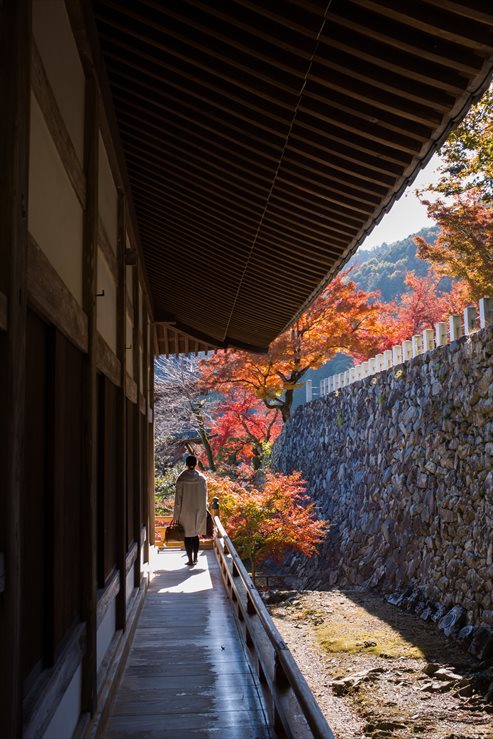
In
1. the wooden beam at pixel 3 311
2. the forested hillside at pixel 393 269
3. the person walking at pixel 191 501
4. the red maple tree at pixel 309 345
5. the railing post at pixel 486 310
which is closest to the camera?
the wooden beam at pixel 3 311

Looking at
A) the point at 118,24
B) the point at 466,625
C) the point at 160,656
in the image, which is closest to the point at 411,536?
the point at 466,625

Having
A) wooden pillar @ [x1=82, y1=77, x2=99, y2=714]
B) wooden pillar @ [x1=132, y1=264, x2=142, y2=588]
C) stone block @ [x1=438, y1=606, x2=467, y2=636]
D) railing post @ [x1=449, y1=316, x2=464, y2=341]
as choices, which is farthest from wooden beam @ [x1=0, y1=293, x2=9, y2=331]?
railing post @ [x1=449, y1=316, x2=464, y2=341]

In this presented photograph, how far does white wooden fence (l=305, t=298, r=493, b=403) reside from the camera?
9.59 m

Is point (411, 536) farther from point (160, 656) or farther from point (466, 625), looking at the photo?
point (160, 656)

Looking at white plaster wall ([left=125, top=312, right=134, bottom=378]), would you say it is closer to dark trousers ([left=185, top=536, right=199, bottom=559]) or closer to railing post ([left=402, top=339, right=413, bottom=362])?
dark trousers ([left=185, top=536, right=199, bottom=559])

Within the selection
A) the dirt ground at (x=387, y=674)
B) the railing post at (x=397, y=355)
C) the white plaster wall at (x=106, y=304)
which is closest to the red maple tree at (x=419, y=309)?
the railing post at (x=397, y=355)

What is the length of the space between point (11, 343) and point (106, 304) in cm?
290

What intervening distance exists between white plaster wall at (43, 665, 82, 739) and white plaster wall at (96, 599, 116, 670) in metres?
0.73

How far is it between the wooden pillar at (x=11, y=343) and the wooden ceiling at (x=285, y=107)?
1405mm

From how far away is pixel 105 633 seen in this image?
4.54m

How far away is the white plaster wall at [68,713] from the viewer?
2713 mm

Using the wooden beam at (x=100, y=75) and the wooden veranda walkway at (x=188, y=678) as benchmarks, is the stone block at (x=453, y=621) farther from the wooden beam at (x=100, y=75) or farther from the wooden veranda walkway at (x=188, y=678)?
the wooden beam at (x=100, y=75)

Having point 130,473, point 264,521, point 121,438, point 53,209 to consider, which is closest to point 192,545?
point 130,473

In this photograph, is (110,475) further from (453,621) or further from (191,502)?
(453,621)
